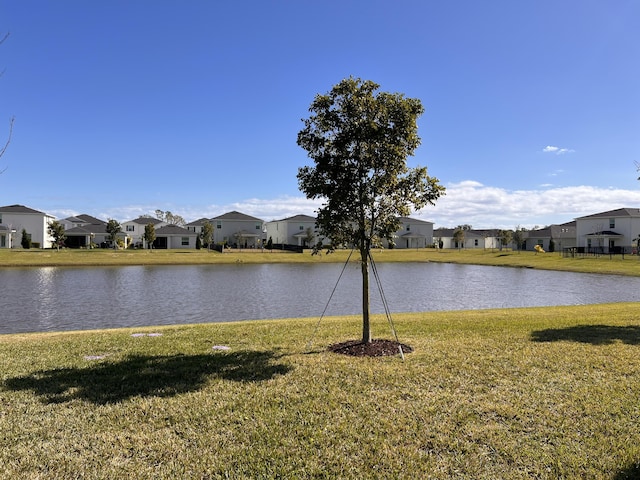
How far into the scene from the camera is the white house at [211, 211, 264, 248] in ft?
264

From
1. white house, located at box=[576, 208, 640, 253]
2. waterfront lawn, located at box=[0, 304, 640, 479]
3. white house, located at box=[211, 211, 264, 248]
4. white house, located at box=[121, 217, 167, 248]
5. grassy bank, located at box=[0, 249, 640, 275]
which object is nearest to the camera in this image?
waterfront lawn, located at box=[0, 304, 640, 479]

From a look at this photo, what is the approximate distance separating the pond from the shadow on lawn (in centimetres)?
495

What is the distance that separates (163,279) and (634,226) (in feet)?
218

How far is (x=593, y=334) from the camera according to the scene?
34.8 ft

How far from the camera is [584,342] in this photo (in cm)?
962

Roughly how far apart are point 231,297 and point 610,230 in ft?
221

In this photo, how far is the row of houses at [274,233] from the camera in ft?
222

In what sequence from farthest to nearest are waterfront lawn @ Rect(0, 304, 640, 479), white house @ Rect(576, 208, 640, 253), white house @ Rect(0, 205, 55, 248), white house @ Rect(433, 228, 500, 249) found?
white house @ Rect(433, 228, 500, 249), white house @ Rect(0, 205, 55, 248), white house @ Rect(576, 208, 640, 253), waterfront lawn @ Rect(0, 304, 640, 479)

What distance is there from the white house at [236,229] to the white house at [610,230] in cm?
5233

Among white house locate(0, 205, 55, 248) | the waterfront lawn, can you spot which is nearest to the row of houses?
white house locate(0, 205, 55, 248)

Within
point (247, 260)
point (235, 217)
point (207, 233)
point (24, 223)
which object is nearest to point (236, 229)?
point (235, 217)

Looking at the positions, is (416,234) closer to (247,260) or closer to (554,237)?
(554,237)

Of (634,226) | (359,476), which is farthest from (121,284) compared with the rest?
(634,226)

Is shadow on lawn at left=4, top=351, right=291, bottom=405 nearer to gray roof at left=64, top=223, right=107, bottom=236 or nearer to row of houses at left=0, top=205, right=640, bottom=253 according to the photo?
row of houses at left=0, top=205, right=640, bottom=253
